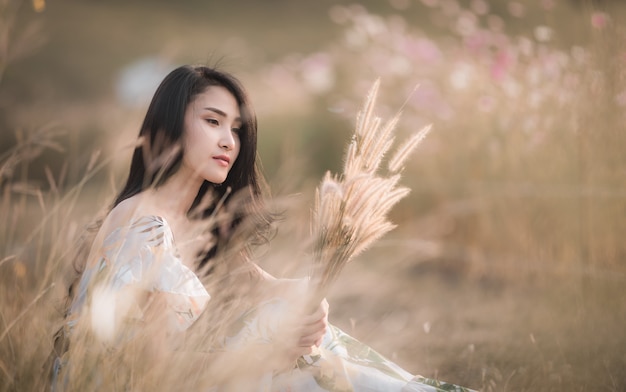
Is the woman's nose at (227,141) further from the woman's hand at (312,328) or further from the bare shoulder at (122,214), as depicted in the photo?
the woman's hand at (312,328)

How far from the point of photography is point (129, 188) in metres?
1.91

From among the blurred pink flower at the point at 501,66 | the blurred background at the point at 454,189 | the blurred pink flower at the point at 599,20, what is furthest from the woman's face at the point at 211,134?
the blurred pink flower at the point at 501,66

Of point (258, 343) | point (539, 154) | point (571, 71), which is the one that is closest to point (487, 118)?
point (539, 154)

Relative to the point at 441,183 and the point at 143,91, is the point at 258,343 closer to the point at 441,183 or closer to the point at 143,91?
the point at 143,91

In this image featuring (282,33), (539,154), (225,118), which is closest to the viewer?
(225,118)

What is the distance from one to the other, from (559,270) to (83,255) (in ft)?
9.17

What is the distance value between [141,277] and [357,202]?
0.54m

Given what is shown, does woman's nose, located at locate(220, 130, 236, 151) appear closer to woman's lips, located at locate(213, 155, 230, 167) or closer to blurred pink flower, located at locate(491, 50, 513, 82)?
woman's lips, located at locate(213, 155, 230, 167)

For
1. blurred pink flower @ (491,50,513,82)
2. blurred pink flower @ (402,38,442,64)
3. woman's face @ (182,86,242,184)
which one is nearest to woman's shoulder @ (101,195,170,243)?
woman's face @ (182,86,242,184)

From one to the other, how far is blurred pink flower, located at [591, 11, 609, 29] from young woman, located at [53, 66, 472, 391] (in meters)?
1.58

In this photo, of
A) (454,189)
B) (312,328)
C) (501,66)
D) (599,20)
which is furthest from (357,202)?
(501,66)

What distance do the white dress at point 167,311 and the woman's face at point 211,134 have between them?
0.21m

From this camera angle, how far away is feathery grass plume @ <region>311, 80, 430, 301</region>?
1402 mm

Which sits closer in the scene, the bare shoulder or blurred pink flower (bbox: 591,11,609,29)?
the bare shoulder
